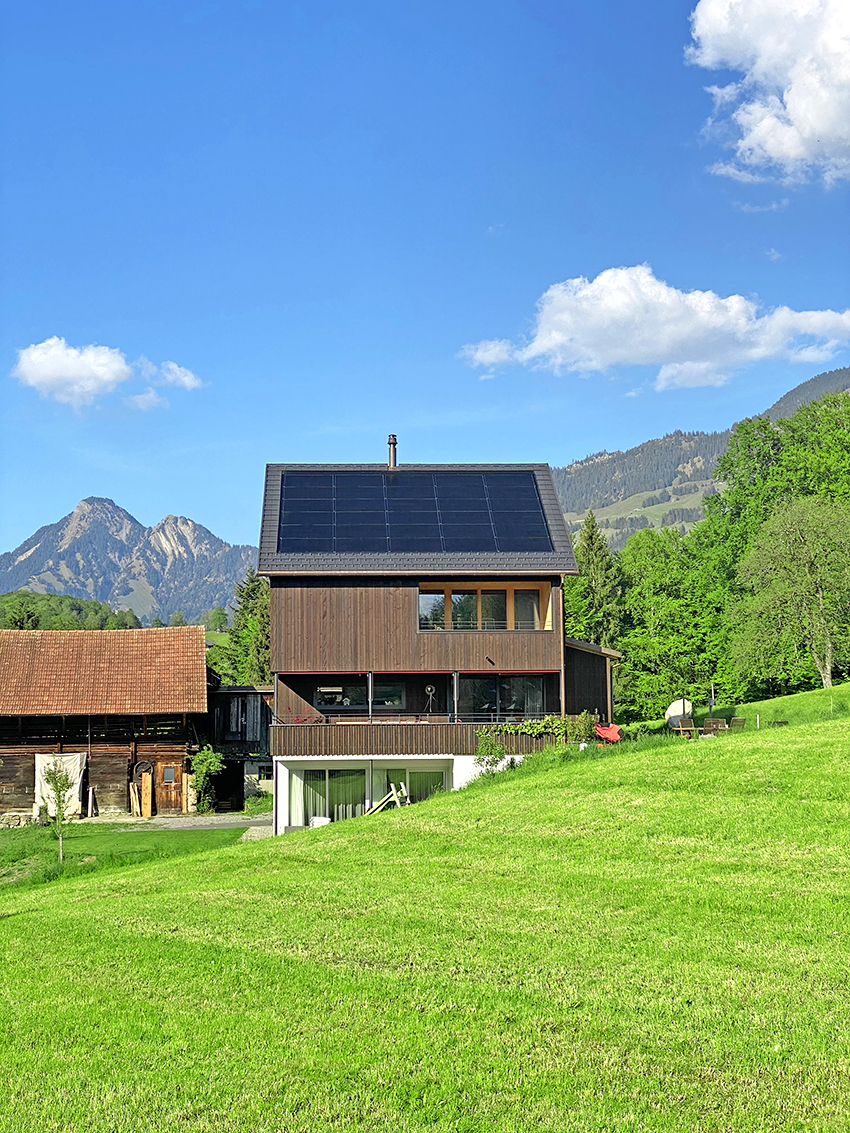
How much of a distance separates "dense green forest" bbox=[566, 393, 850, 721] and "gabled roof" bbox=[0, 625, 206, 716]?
82.6 ft

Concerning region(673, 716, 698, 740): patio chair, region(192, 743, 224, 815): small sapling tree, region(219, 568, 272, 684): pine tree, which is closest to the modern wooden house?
region(673, 716, 698, 740): patio chair

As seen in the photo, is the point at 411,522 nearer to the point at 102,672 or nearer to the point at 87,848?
the point at 87,848

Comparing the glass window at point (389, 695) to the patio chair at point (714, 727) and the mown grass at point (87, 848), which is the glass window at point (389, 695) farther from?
the patio chair at point (714, 727)

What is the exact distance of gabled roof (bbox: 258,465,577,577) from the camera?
2845 centimetres

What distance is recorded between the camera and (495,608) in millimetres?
29781

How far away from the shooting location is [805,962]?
9570mm

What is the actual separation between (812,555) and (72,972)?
40.5 m

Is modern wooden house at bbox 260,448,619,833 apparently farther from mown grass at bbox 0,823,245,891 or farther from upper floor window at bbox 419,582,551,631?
mown grass at bbox 0,823,245,891

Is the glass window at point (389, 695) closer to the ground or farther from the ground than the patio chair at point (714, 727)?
farther from the ground

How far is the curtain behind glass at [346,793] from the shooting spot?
2773 centimetres

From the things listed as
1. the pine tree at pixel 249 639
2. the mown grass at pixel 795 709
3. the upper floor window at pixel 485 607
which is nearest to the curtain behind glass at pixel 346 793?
the upper floor window at pixel 485 607

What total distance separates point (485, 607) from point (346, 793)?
22.0 ft

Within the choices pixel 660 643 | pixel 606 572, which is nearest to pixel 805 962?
pixel 660 643

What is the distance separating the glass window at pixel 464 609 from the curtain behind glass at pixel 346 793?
520 cm
